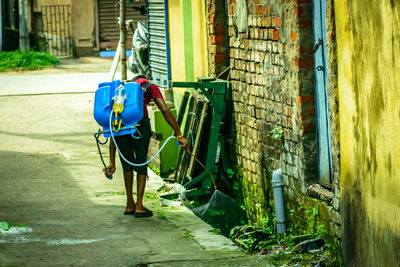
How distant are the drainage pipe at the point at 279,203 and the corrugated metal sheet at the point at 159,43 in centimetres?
383

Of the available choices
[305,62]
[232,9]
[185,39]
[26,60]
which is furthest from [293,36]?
[26,60]

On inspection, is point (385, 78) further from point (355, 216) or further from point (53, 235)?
point (53, 235)

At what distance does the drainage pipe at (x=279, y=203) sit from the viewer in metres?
6.95

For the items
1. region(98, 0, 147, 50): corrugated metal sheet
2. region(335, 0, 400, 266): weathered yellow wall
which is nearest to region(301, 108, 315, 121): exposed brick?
region(335, 0, 400, 266): weathered yellow wall

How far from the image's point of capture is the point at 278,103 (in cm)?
704

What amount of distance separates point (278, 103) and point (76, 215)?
7.75 ft

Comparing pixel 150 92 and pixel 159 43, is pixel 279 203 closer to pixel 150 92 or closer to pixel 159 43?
pixel 150 92

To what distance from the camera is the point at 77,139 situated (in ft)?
38.3

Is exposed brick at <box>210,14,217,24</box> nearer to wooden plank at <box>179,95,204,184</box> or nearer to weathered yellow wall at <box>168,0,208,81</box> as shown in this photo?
weathered yellow wall at <box>168,0,208,81</box>

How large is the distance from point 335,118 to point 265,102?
1.59 metres

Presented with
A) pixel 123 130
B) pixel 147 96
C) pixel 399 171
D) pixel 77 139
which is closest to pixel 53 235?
pixel 123 130

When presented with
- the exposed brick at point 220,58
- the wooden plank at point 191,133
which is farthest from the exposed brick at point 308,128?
the exposed brick at point 220,58

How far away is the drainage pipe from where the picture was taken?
6.95 m

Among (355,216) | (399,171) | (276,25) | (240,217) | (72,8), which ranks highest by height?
(72,8)
